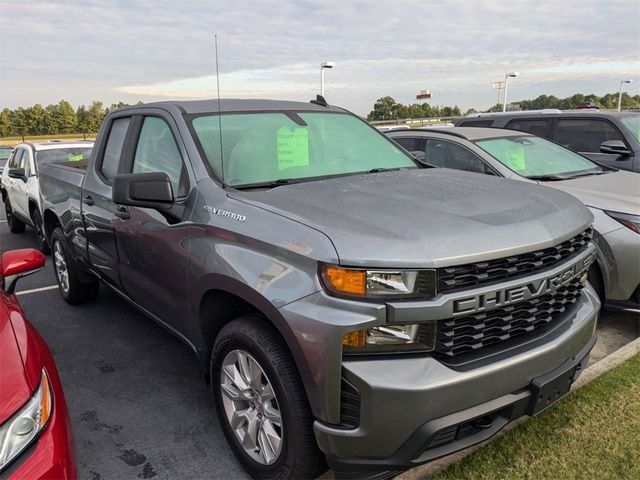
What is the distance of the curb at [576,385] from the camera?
8.30 feet

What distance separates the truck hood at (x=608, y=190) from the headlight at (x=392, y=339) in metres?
2.90

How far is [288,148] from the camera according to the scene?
3.21 m

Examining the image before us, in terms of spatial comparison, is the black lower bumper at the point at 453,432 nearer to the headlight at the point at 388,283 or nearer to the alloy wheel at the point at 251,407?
the alloy wheel at the point at 251,407

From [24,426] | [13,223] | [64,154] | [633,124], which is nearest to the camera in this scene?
[24,426]

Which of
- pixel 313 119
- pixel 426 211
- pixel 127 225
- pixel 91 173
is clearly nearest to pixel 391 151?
pixel 313 119

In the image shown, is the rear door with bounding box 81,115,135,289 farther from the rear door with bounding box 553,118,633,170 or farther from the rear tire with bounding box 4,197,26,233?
the rear door with bounding box 553,118,633,170

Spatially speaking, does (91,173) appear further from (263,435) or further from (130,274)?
(263,435)

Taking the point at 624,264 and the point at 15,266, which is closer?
the point at 15,266

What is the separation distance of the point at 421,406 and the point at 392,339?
26cm

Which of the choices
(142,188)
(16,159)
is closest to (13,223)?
(16,159)

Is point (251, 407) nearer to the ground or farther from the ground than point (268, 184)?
nearer to the ground

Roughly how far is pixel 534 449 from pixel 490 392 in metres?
0.84

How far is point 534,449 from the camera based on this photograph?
8.62 ft

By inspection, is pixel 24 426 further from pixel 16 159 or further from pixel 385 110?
pixel 385 110
